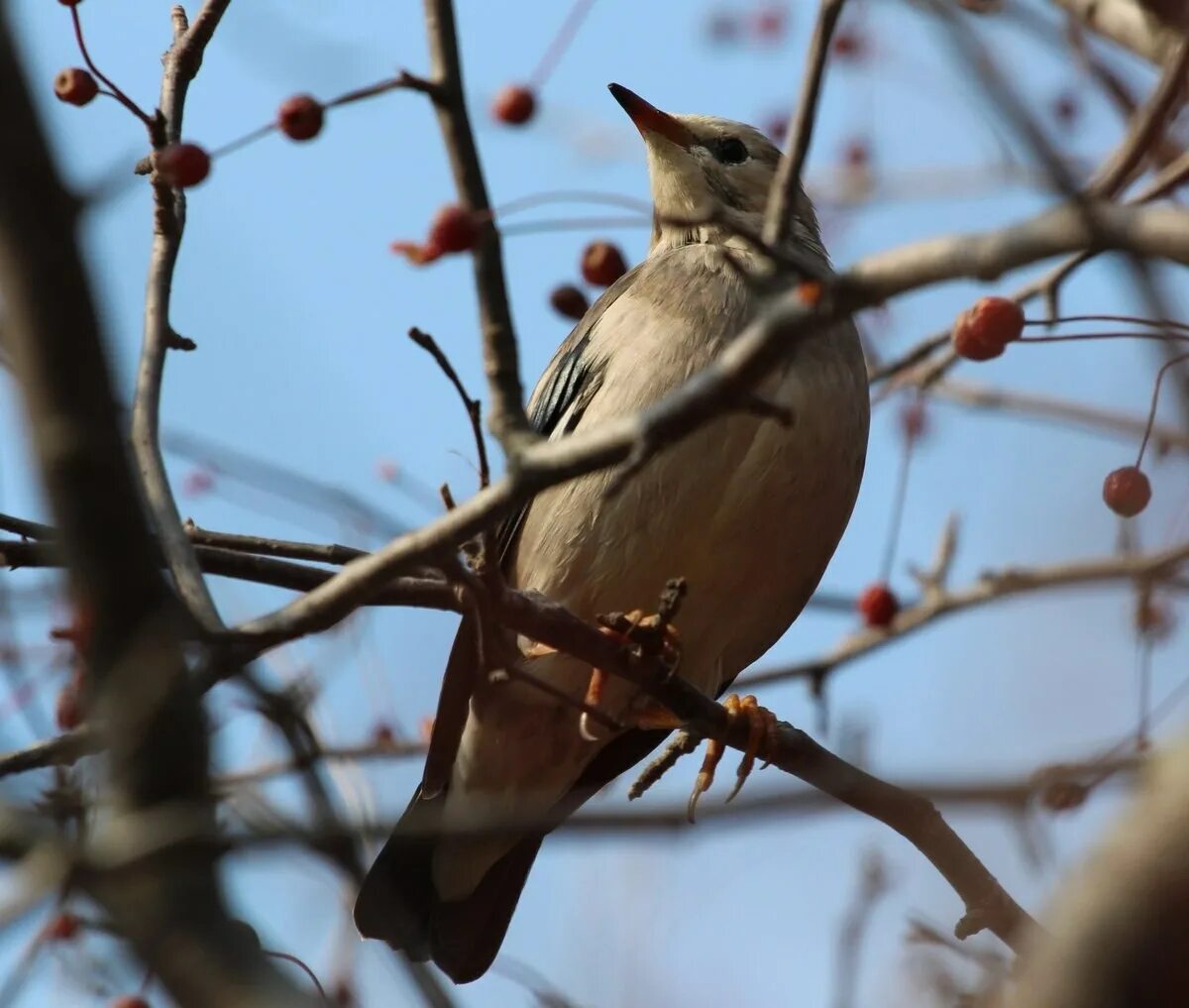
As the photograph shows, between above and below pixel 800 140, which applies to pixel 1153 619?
above

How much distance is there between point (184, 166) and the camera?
3.46 metres

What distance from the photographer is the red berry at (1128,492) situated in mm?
4164

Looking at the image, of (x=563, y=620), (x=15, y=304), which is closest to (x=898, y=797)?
(x=563, y=620)

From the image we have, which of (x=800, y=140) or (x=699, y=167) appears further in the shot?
(x=699, y=167)

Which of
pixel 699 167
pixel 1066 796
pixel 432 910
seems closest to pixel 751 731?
pixel 1066 796

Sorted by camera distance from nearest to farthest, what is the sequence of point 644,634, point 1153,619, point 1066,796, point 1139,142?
point 1066,796
point 644,634
point 1139,142
point 1153,619

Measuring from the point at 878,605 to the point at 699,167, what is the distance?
1836 mm

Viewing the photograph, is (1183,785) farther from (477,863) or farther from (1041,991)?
(477,863)

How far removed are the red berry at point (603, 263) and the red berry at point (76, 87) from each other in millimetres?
1405

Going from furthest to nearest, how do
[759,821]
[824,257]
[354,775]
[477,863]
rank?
[824,257], [477,863], [354,775], [759,821]

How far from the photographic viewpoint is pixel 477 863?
521cm

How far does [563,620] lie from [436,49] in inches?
46.0

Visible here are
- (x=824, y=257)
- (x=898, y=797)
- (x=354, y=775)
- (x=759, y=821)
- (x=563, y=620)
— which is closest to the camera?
(x=759, y=821)

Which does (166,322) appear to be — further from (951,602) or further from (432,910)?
(951,602)
